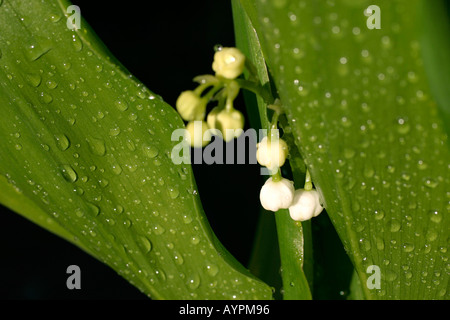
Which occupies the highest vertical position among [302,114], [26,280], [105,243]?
[302,114]

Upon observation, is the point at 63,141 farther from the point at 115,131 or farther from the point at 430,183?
the point at 430,183

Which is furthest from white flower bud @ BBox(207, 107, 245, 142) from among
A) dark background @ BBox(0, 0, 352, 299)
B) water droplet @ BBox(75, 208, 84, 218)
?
dark background @ BBox(0, 0, 352, 299)

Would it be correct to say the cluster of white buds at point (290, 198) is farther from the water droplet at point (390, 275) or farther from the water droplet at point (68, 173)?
the water droplet at point (68, 173)

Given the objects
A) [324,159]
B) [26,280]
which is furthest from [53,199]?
[26,280]

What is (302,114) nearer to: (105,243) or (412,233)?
(412,233)

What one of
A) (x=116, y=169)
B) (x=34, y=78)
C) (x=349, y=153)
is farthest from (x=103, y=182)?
(x=349, y=153)

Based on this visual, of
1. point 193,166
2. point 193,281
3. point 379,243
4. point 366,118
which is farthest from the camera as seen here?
point 193,166

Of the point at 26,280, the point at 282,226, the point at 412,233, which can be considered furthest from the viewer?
the point at 26,280
